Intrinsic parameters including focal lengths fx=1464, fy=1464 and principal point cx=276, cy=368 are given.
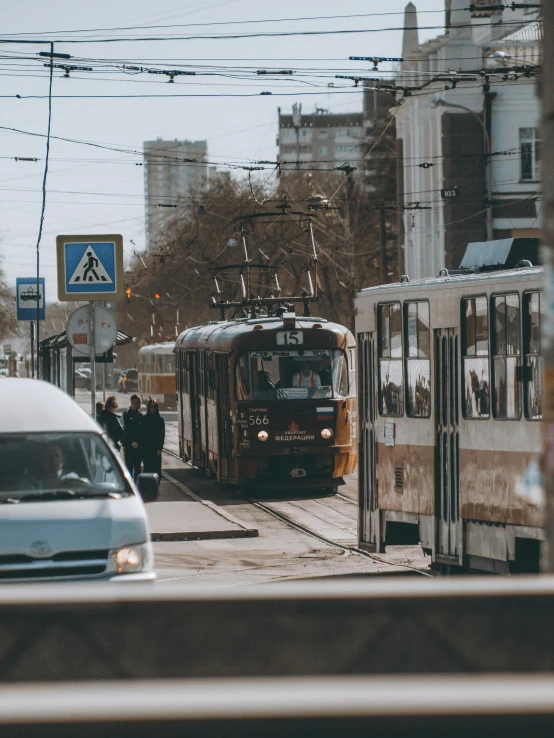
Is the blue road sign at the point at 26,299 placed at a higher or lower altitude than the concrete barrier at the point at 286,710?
higher

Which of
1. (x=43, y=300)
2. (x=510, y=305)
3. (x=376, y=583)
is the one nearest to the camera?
(x=376, y=583)

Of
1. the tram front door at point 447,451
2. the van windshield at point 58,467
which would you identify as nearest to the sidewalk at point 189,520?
the tram front door at point 447,451

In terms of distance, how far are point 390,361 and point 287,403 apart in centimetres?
952

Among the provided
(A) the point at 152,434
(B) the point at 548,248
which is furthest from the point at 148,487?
(A) the point at 152,434

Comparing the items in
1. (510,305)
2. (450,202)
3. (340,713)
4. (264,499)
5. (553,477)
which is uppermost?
(450,202)

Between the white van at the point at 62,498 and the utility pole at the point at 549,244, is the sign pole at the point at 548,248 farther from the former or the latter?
the white van at the point at 62,498

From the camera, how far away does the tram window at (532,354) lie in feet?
37.4

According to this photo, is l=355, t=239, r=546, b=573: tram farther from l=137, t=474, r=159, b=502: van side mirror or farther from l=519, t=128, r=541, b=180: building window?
l=519, t=128, r=541, b=180: building window

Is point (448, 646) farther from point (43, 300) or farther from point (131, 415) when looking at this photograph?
point (43, 300)

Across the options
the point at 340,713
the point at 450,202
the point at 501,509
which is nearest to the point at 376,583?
the point at 340,713

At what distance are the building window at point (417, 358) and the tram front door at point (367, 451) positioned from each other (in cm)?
77

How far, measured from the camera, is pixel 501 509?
11844 mm

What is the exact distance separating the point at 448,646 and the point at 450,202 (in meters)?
46.1

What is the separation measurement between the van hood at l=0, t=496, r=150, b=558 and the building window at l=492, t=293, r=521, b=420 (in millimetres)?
4276
